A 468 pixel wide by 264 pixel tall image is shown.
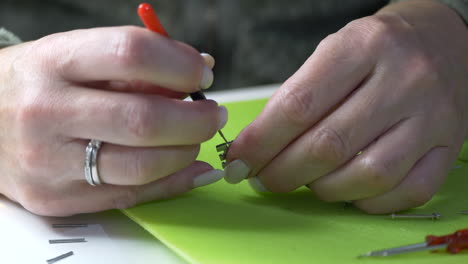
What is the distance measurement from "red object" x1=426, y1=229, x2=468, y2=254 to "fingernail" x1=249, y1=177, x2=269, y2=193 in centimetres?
23

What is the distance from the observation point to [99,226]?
2.43 feet

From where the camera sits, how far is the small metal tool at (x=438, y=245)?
2.02ft

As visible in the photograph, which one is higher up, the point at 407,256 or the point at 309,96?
the point at 309,96

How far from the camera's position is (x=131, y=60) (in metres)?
0.61

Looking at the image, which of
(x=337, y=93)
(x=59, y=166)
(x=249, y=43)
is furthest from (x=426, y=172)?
(x=249, y=43)

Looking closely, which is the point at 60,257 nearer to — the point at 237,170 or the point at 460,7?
the point at 237,170

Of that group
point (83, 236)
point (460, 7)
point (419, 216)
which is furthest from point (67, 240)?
point (460, 7)

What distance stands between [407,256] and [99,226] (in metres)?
0.39

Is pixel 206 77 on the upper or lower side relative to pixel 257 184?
upper

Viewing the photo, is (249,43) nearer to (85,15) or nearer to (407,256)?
(85,15)

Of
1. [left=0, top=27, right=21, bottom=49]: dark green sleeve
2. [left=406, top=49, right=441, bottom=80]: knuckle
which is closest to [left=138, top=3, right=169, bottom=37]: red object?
[left=406, top=49, right=441, bottom=80]: knuckle

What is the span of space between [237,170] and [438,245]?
0.27m

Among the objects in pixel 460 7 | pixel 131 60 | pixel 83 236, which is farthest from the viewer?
pixel 460 7

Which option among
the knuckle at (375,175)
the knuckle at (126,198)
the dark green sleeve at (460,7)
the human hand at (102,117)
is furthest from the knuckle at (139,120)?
the dark green sleeve at (460,7)
